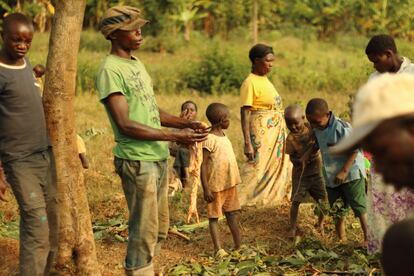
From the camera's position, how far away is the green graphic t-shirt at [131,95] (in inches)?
173

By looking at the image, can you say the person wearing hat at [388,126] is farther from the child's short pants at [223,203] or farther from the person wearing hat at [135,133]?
the child's short pants at [223,203]

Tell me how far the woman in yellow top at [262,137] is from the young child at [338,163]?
1.19 m

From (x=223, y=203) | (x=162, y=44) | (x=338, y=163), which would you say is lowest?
(x=223, y=203)

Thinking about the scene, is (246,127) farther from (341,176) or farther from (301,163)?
(341,176)

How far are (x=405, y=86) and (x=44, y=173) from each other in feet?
9.80

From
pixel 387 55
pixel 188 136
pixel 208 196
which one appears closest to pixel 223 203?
pixel 208 196

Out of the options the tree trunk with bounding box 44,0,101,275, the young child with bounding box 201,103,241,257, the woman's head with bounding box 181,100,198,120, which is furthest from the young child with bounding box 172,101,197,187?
the tree trunk with bounding box 44,0,101,275

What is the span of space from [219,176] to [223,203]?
221 millimetres

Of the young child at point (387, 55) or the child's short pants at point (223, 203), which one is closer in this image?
the young child at point (387, 55)

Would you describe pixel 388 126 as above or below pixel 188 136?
above

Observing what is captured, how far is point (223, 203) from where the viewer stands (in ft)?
19.9

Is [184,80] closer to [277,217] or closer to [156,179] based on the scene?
[277,217]

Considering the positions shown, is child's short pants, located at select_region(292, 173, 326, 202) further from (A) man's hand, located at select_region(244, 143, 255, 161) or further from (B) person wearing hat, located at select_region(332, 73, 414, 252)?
(B) person wearing hat, located at select_region(332, 73, 414, 252)

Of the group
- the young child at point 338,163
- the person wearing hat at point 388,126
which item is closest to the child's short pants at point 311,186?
the young child at point 338,163
